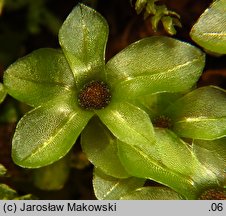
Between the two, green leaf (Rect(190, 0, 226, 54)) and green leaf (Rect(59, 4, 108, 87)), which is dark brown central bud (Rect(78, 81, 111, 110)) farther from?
green leaf (Rect(190, 0, 226, 54))

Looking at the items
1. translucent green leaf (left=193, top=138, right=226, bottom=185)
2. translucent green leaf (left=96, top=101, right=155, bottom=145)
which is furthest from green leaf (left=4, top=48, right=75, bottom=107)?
translucent green leaf (left=193, top=138, right=226, bottom=185)

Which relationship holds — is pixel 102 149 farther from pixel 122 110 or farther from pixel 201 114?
pixel 201 114

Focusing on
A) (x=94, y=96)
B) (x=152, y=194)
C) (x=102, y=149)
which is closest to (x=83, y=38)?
(x=94, y=96)

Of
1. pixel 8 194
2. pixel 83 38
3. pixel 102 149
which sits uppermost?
pixel 83 38

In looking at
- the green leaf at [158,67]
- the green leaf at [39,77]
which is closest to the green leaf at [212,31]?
the green leaf at [158,67]

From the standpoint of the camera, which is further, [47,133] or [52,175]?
[52,175]

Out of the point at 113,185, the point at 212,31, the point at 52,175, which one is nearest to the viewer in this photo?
the point at 212,31
